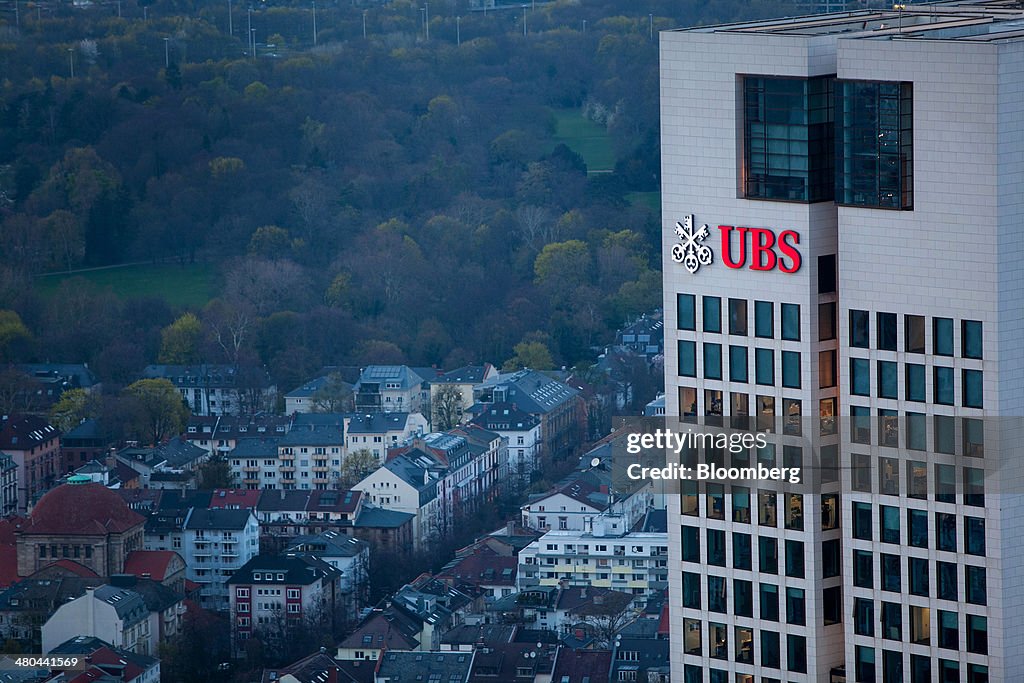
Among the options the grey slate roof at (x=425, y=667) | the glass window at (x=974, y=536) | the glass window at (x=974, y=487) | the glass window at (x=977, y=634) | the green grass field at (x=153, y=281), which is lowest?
the grey slate roof at (x=425, y=667)

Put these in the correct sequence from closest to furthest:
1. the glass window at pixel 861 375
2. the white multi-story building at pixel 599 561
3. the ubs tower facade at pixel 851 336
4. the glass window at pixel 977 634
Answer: the ubs tower facade at pixel 851 336 < the glass window at pixel 977 634 < the glass window at pixel 861 375 < the white multi-story building at pixel 599 561

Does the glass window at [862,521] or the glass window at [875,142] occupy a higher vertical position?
the glass window at [875,142]

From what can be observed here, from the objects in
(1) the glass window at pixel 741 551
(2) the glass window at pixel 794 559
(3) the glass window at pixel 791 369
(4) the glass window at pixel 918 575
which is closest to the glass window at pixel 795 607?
(2) the glass window at pixel 794 559

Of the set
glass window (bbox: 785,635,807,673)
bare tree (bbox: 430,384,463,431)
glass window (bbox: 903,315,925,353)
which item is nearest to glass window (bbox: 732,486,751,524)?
glass window (bbox: 785,635,807,673)

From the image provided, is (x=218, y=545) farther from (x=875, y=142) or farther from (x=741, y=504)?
(x=875, y=142)

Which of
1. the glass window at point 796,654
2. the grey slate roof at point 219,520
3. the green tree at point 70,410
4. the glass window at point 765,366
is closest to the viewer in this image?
the glass window at point 765,366

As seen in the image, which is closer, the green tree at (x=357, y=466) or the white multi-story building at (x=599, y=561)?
the white multi-story building at (x=599, y=561)

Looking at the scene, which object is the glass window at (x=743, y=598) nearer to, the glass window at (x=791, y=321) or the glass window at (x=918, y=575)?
the glass window at (x=918, y=575)

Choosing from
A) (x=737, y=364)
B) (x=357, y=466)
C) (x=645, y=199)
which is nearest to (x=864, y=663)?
(x=737, y=364)

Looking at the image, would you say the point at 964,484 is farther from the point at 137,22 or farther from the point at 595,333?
the point at 137,22
